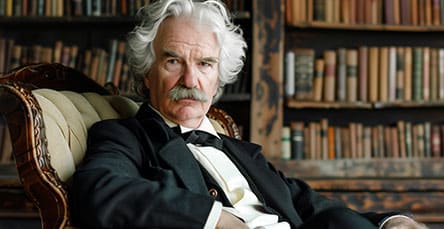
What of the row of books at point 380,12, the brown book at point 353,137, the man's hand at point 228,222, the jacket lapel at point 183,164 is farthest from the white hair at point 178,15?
the brown book at point 353,137

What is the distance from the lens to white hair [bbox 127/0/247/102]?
194 centimetres

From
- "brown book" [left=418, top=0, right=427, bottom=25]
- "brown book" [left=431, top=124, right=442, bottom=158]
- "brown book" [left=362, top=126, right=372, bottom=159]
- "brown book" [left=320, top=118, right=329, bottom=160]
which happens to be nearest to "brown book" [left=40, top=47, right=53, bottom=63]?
"brown book" [left=320, top=118, right=329, bottom=160]

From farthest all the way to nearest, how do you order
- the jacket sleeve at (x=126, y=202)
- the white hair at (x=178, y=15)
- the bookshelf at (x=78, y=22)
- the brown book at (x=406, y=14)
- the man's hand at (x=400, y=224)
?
the brown book at (x=406, y=14), the bookshelf at (x=78, y=22), the white hair at (x=178, y=15), the man's hand at (x=400, y=224), the jacket sleeve at (x=126, y=202)

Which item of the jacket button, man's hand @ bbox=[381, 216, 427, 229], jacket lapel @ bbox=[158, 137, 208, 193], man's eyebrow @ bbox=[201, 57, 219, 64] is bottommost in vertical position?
man's hand @ bbox=[381, 216, 427, 229]

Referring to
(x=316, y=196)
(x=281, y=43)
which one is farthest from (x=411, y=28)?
(x=316, y=196)

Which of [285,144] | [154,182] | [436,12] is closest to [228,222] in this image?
[154,182]

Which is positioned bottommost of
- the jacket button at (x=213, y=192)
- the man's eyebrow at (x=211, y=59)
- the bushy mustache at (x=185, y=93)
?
the jacket button at (x=213, y=192)

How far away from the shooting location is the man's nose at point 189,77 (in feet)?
6.21

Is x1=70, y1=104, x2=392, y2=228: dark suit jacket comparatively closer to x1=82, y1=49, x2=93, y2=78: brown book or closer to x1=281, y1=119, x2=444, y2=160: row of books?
x1=281, y1=119, x2=444, y2=160: row of books

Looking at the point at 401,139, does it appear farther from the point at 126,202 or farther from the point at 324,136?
the point at 126,202

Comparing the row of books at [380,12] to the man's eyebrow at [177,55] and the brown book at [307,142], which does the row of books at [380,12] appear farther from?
the man's eyebrow at [177,55]

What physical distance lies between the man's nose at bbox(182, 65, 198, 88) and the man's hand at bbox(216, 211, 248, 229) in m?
0.50

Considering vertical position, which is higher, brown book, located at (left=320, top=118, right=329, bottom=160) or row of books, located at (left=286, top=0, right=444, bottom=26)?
row of books, located at (left=286, top=0, right=444, bottom=26)

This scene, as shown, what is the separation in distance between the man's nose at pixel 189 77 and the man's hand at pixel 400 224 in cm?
68
